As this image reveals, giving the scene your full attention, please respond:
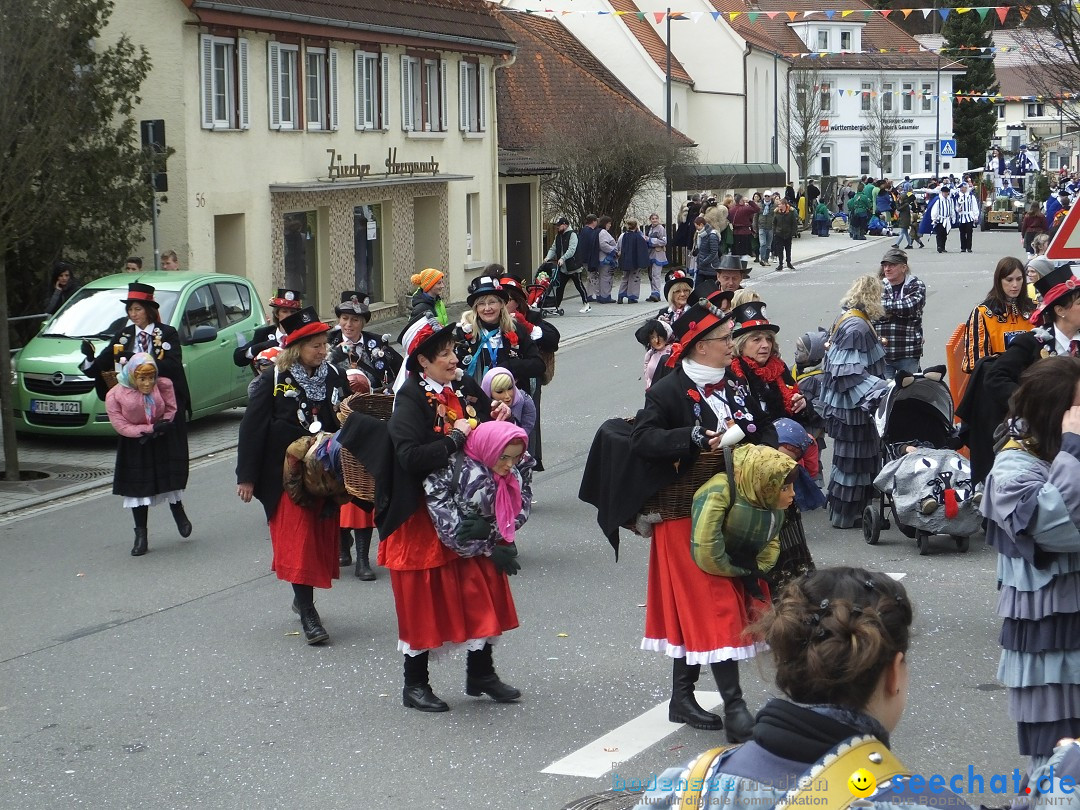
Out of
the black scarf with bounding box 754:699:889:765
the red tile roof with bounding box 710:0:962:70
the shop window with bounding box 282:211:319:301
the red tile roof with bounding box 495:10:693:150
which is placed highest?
the red tile roof with bounding box 710:0:962:70

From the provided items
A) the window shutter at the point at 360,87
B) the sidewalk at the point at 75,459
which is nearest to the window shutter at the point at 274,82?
the window shutter at the point at 360,87

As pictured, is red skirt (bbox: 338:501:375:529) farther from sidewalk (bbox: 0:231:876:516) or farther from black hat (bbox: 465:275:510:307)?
sidewalk (bbox: 0:231:876:516)

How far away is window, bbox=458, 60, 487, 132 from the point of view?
106 ft

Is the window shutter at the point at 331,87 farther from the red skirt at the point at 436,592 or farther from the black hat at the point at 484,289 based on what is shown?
the red skirt at the point at 436,592

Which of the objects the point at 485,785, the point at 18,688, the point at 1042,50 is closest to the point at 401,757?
the point at 485,785

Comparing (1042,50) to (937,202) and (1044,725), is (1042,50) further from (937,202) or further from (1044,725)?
(937,202)

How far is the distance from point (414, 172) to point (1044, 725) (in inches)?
1023

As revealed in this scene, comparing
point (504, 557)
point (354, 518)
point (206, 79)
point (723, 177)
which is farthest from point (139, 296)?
point (723, 177)

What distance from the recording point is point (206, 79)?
23.3 metres

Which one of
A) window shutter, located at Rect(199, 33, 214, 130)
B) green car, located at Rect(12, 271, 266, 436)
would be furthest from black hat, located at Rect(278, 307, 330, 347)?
window shutter, located at Rect(199, 33, 214, 130)

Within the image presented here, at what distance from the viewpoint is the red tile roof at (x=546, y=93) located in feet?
133

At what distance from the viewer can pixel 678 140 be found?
4300cm

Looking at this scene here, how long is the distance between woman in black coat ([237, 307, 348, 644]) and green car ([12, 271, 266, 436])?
25.8ft

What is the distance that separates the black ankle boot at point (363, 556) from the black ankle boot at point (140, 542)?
188cm
